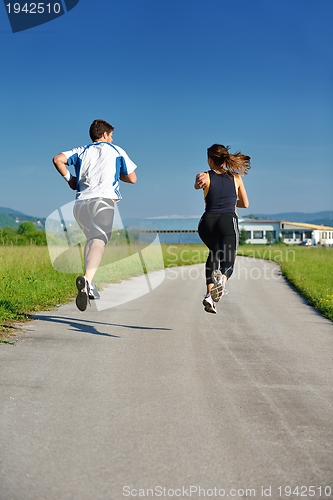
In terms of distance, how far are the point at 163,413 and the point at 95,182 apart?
3.32 m

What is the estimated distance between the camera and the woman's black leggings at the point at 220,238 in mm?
7395

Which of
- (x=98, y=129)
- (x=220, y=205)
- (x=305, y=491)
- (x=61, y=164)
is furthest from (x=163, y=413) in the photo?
(x=220, y=205)

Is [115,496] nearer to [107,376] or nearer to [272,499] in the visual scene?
[272,499]

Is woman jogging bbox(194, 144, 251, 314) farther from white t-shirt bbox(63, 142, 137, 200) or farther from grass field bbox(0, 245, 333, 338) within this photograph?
grass field bbox(0, 245, 333, 338)

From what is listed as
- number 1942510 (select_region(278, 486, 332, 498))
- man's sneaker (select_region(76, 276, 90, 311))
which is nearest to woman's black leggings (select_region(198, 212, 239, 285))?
man's sneaker (select_region(76, 276, 90, 311))

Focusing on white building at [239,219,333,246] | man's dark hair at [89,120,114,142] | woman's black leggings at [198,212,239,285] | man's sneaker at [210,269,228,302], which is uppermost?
man's dark hair at [89,120,114,142]

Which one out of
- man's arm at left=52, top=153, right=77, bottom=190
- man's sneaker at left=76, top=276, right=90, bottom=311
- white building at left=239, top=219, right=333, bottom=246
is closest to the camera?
man's sneaker at left=76, top=276, right=90, bottom=311

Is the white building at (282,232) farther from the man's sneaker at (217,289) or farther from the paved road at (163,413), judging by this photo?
the paved road at (163,413)

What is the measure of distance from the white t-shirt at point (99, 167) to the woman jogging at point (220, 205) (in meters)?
1.07

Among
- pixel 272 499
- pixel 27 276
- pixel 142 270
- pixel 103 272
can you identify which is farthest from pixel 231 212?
pixel 142 270

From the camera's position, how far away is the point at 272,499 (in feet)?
8.68

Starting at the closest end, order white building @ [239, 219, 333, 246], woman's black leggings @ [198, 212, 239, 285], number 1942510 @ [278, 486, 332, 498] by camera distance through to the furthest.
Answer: number 1942510 @ [278, 486, 332, 498] < woman's black leggings @ [198, 212, 239, 285] < white building @ [239, 219, 333, 246]

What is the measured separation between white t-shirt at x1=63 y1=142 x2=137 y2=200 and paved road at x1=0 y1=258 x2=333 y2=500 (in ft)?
5.38

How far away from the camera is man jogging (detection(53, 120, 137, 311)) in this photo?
652 centimetres
